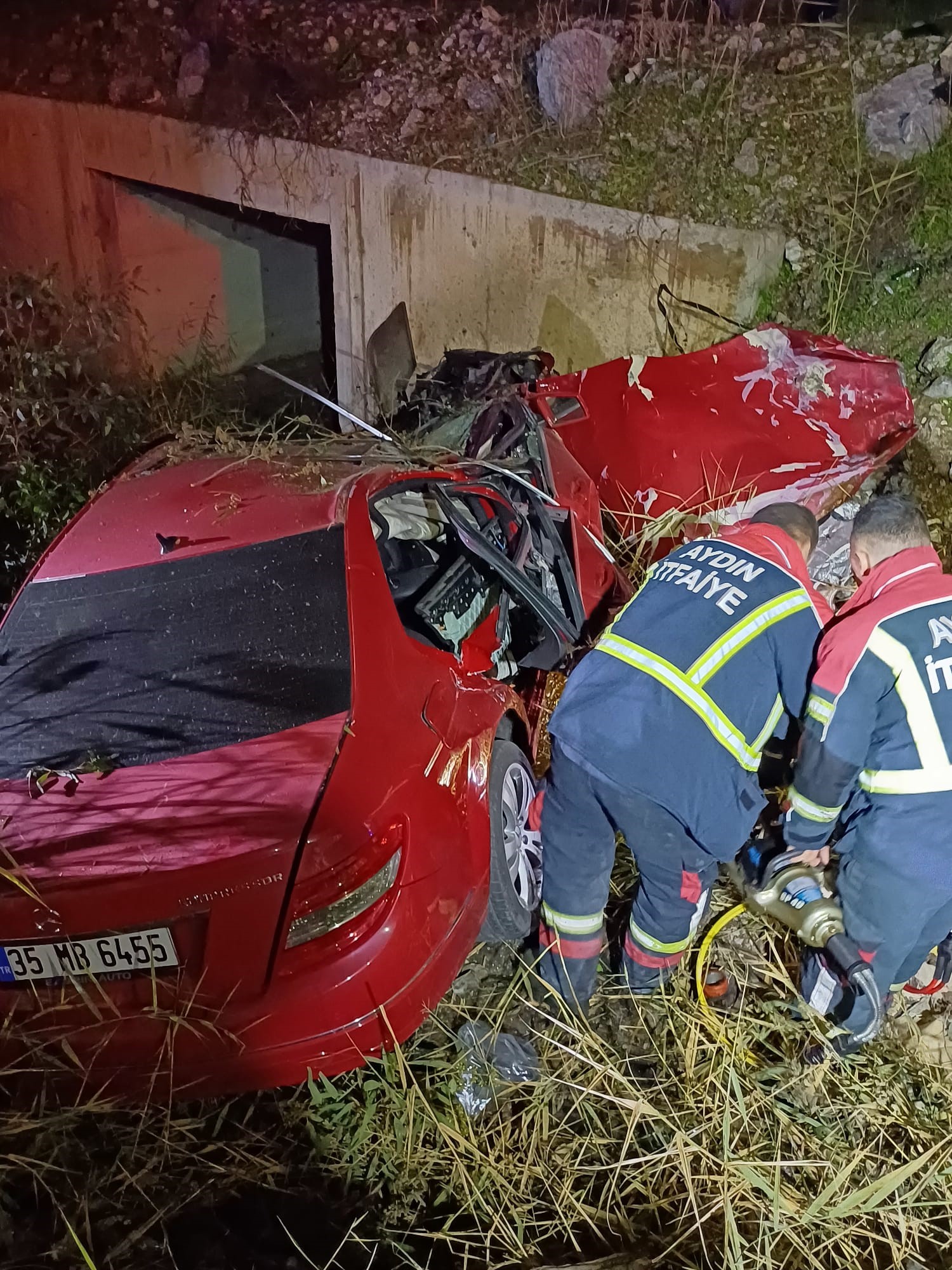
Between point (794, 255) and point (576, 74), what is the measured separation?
7.19 ft

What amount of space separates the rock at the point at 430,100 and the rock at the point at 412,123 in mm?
50

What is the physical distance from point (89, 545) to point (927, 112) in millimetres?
5597

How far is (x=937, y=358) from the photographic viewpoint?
5.09 m

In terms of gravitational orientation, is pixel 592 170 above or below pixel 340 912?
above

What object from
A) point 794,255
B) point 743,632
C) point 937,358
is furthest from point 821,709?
point 794,255

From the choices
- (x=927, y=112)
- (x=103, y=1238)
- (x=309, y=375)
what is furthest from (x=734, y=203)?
(x=103, y=1238)

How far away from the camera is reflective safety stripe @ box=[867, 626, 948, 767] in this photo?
90.4 inches

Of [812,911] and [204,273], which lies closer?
[812,911]

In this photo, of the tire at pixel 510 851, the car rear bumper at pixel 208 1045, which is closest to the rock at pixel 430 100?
the tire at pixel 510 851

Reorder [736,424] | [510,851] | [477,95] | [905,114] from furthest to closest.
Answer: [477,95] < [905,114] < [736,424] < [510,851]

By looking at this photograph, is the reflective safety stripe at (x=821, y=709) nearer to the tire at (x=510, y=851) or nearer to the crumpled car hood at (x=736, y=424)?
the tire at (x=510, y=851)

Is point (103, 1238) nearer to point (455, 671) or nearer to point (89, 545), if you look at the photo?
point (455, 671)

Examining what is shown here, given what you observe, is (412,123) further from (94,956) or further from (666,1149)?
(666,1149)

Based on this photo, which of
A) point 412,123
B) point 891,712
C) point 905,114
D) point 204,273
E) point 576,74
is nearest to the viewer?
point 891,712
